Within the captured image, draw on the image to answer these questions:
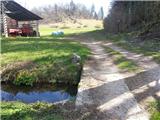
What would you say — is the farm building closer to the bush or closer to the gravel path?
the bush

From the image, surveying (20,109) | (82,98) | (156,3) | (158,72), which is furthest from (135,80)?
(156,3)

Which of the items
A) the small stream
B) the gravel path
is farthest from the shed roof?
the gravel path

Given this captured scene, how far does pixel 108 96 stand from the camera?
350 inches

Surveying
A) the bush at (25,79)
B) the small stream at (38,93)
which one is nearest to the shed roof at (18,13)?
the bush at (25,79)

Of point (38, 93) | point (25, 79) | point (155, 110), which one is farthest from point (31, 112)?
point (25, 79)

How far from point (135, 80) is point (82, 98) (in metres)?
2.56

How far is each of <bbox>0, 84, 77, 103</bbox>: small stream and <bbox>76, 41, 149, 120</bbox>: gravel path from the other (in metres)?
0.75

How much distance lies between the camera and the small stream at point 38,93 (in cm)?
1058

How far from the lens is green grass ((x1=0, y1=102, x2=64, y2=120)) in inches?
293

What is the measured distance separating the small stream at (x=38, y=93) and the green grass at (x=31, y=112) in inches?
73.7

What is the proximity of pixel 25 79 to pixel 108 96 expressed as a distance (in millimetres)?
4608

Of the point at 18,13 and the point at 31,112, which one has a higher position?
the point at 18,13

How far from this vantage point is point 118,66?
13.3 meters

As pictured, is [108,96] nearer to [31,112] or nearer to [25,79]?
[31,112]
